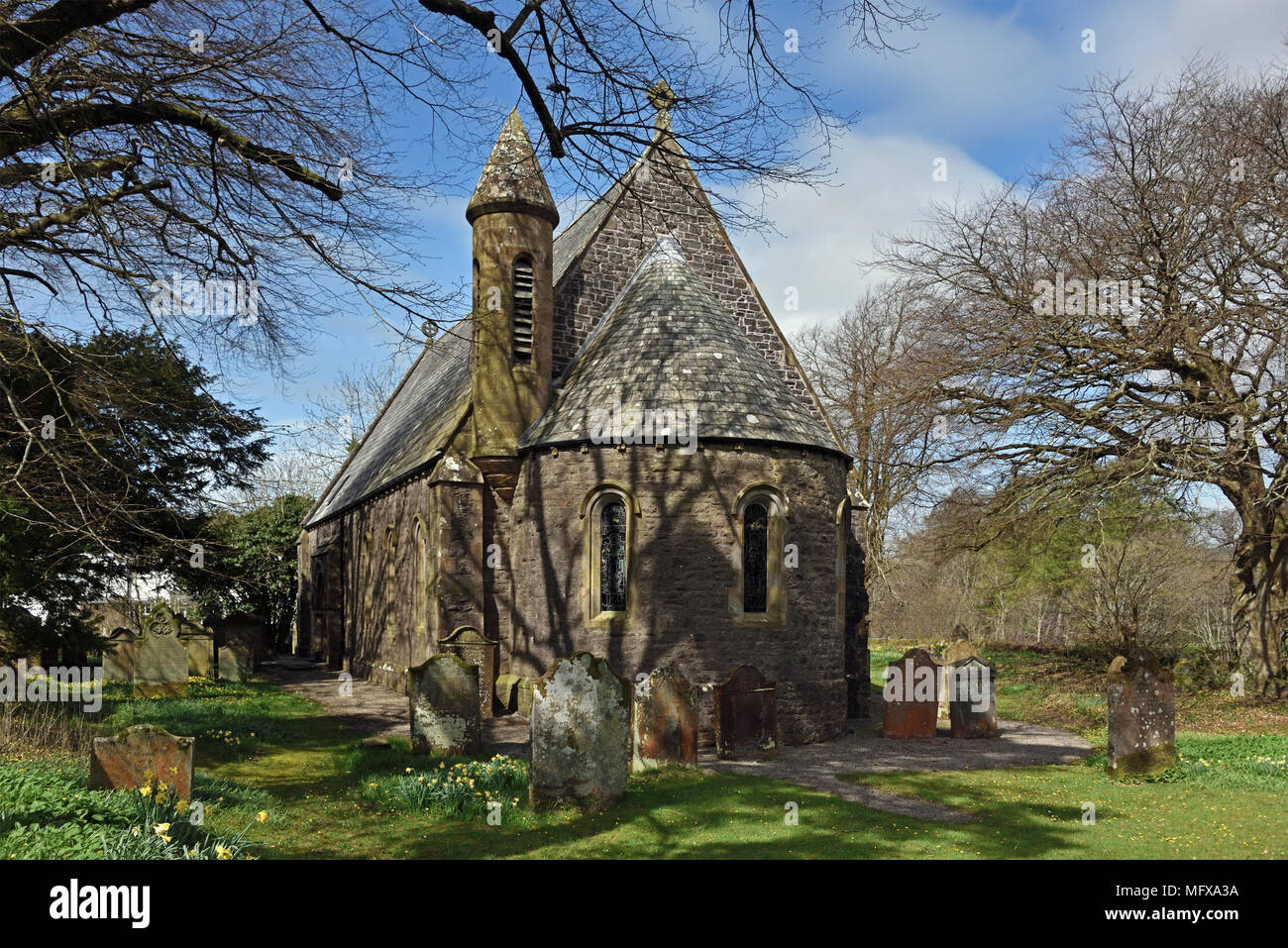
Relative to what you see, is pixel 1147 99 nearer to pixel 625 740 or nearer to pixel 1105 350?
pixel 1105 350

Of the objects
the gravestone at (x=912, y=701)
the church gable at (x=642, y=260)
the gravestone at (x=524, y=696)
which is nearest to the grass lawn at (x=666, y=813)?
the gravestone at (x=912, y=701)

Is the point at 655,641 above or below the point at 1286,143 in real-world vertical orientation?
below

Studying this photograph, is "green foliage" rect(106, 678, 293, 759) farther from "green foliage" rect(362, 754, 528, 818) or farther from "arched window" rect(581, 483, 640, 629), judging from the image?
"arched window" rect(581, 483, 640, 629)

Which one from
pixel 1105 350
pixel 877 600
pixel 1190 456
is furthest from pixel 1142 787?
pixel 877 600

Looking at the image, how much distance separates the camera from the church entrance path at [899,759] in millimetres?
10258

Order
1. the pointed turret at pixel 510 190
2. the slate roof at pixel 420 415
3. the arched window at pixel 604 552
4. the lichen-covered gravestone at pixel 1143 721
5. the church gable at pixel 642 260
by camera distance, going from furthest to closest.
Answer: the slate roof at pixel 420 415, the church gable at pixel 642 260, the pointed turret at pixel 510 190, the arched window at pixel 604 552, the lichen-covered gravestone at pixel 1143 721

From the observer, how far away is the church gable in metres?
18.9

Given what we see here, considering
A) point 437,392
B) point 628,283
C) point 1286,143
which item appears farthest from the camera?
point 437,392

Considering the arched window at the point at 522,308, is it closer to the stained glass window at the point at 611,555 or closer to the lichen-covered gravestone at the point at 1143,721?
the stained glass window at the point at 611,555

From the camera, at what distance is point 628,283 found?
19.6 metres

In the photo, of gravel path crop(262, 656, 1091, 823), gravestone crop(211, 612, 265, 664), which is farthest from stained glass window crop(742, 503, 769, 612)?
gravestone crop(211, 612, 265, 664)

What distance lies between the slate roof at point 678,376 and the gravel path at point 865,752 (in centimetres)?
508
